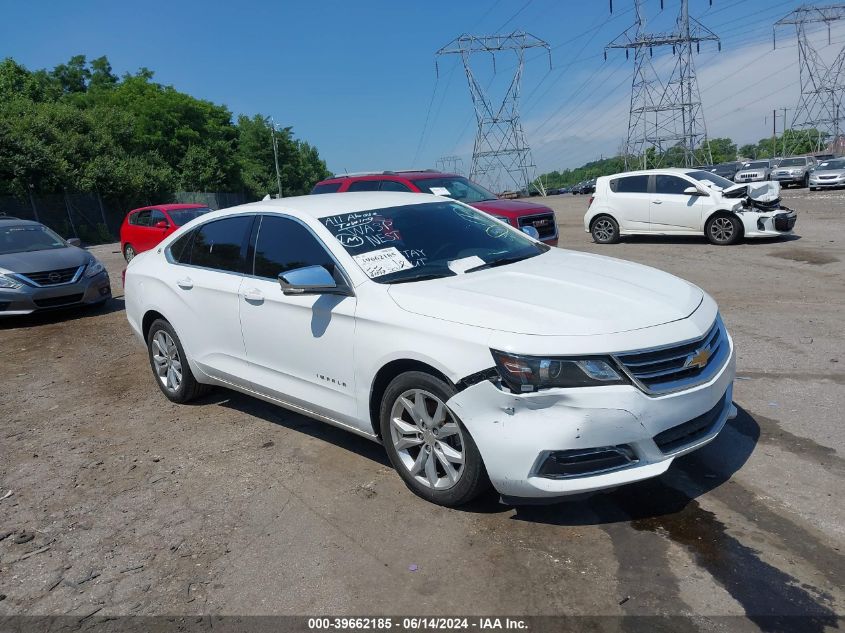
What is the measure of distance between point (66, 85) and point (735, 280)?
250 feet

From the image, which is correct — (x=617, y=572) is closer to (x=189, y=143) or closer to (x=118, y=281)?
(x=118, y=281)

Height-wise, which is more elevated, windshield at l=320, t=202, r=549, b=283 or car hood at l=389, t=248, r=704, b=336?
windshield at l=320, t=202, r=549, b=283

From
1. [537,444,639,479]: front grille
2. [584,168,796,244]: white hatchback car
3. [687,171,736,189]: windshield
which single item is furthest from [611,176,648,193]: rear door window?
[537,444,639,479]: front grille

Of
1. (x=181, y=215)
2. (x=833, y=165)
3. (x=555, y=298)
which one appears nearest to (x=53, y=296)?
(x=181, y=215)

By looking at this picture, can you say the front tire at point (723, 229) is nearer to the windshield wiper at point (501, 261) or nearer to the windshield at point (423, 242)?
the windshield at point (423, 242)

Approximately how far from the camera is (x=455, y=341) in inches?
137

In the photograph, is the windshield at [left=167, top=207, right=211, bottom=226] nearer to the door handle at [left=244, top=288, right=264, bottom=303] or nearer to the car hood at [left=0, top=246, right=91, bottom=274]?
the car hood at [left=0, top=246, right=91, bottom=274]

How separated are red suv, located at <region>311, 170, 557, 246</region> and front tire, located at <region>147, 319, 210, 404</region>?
673 centimetres

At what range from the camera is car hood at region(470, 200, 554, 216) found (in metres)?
12.0

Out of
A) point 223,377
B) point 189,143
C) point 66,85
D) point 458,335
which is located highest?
point 66,85

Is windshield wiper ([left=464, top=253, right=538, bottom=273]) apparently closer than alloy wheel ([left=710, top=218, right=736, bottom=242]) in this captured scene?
Yes

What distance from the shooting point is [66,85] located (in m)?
69.9

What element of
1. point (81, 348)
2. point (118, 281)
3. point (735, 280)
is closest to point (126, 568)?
point (81, 348)

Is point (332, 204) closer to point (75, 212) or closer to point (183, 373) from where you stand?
point (183, 373)
